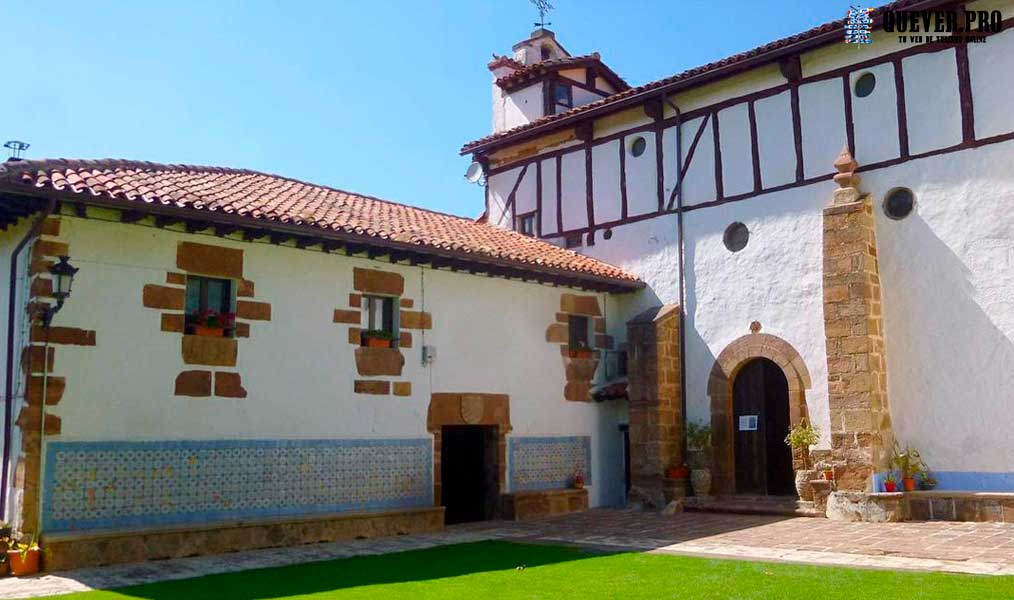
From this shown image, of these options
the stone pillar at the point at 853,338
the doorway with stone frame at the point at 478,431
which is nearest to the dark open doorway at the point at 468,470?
the doorway with stone frame at the point at 478,431

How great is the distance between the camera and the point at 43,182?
8977 mm

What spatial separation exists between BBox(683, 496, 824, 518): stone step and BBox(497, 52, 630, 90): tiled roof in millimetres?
9337

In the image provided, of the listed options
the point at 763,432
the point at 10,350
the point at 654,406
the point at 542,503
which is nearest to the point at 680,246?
the point at 654,406

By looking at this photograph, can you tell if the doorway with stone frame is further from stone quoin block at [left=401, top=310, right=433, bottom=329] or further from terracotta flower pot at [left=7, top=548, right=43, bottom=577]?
terracotta flower pot at [left=7, top=548, right=43, bottom=577]

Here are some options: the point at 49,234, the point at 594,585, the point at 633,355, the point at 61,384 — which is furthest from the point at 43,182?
the point at 633,355

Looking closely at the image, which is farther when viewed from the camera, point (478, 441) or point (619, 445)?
point (619, 445)

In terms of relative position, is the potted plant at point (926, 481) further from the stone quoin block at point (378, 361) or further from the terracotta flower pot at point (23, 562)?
the terracotta flower pot at point (23, 562)

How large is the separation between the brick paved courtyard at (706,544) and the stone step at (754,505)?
9.7 inches

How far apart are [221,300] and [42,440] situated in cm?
250

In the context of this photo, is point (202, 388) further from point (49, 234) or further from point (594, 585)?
point (594, 585)

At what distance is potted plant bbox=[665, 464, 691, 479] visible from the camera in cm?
1416

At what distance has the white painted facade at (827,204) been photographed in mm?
11875

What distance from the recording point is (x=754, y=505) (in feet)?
43.3

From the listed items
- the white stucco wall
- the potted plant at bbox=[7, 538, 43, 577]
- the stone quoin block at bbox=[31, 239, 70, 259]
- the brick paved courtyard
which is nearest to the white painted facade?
the brick paved courtyard
